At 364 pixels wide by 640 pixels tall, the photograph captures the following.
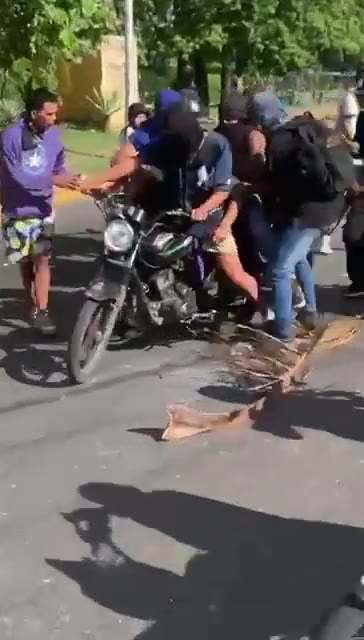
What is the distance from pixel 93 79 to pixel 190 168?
71.3ft

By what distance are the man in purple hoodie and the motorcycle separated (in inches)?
24.7

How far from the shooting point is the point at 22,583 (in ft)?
14.1

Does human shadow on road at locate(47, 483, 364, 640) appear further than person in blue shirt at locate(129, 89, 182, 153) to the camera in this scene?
No

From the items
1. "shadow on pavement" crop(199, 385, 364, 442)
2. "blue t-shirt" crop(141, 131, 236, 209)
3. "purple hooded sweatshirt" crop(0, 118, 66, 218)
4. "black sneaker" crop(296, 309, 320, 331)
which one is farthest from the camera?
"black sneaker" crop(296, 309, 320, 331)

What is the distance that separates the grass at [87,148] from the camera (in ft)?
61.4

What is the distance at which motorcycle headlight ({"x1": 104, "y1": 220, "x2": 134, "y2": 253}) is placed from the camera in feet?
22.6

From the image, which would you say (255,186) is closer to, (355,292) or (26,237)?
(26,237)

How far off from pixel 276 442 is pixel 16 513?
1.56m

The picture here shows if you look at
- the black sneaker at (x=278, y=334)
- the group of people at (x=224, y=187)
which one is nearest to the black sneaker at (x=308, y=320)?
the group of people at (x=224, y=187)

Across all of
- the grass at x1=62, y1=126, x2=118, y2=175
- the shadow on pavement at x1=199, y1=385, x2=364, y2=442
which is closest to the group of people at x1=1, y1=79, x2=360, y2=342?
the shadow on pavement at x1=199, y1=385, x2=364, y2=442

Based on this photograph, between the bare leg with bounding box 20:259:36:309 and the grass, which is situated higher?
the bare leg with bounding box 20:259:36:309

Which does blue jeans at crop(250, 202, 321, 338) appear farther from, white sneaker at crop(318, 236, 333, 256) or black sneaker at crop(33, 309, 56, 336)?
white sneaker at crop(318, 236, 333, 256)

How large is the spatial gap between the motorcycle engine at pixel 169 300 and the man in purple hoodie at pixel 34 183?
34.4 inches

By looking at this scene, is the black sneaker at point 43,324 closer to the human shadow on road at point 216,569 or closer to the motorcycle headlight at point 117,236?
the motorcycle headlight at point 117,236
